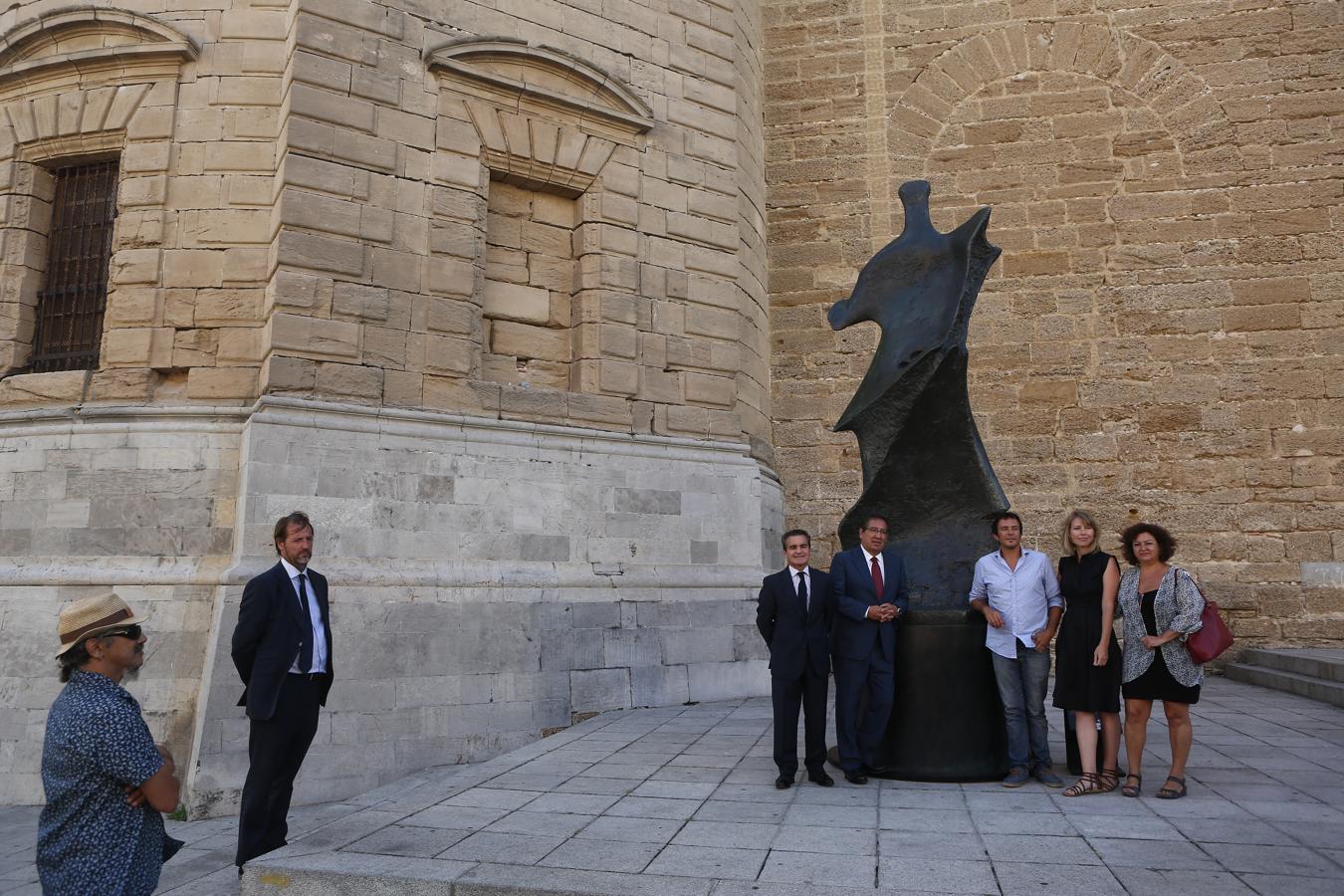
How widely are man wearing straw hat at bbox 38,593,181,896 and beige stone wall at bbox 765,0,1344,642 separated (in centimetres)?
882

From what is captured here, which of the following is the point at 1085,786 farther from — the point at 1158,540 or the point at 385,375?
the point at 385,375

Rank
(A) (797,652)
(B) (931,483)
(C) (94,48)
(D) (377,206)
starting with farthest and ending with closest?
(C) (94,48)
(D) (377,206)
(B) (931,483)
(A) (797,652)

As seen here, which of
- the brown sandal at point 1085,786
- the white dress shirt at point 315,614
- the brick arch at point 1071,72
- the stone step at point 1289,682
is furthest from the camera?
the brick arch at point 1071,72

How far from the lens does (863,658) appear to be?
5387mm

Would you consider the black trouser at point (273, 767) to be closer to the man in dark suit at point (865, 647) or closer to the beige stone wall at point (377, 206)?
the man in dark suit at point (865, 647)

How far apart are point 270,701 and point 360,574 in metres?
2.79

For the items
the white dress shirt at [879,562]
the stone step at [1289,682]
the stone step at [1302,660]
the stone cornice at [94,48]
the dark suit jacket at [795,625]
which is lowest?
the stone step at [1289,682]

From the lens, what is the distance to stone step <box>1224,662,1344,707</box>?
25.3 ft

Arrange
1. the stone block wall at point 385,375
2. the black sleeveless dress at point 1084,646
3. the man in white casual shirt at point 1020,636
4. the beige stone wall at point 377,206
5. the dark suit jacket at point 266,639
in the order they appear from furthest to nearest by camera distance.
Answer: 1. the beige stone wall at point 377,206
2. the stone block wall at point 385,375
3. the man in white casual shirt at point 1020,636
4. the black sleeveless dress at point 1084,646
5. the dark suit jacket at point 266,639

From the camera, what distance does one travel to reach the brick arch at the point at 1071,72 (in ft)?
35.3

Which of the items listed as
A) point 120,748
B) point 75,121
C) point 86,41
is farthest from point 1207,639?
point 86,41

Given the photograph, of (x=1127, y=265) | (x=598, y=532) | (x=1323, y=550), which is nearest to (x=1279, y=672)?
(x=1323, y=550)

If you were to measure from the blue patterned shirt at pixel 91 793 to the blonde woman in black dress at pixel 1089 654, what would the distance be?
4.28 meters

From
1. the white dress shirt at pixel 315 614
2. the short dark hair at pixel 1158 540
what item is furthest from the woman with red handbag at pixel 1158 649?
the white dress shirt at pixel 315 614
